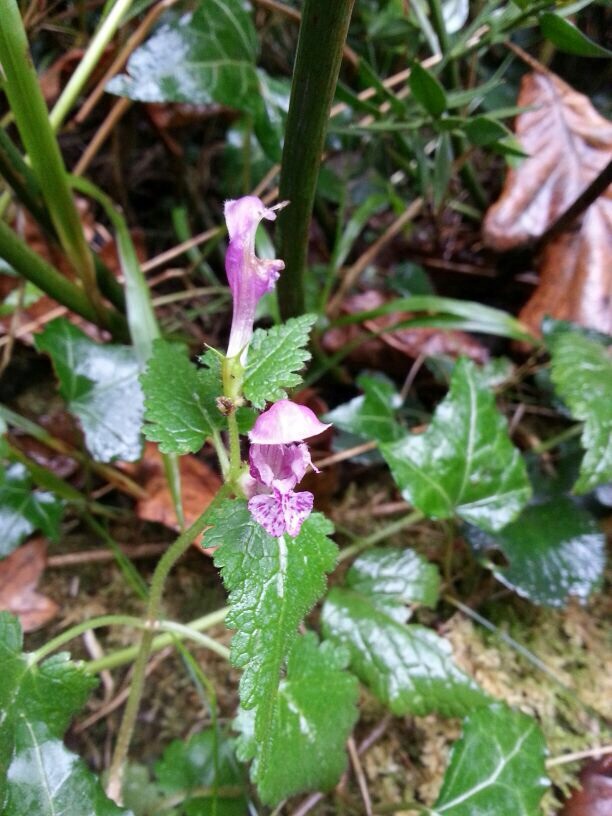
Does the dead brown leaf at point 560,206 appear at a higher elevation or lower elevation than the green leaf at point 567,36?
lower

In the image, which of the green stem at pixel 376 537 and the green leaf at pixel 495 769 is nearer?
the green leaf at pixel 495 769

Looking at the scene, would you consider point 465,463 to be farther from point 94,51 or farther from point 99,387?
point 94,51

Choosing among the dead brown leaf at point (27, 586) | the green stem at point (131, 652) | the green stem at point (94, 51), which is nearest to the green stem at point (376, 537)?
the green stem at point (131, 652)

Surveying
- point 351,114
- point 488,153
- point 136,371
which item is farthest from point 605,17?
point 136,371

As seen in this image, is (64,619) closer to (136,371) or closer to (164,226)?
(136,371)

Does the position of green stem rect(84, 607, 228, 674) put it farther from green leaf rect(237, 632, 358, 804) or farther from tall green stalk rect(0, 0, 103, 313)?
tall green stalk rect(0, 0, 103, 313)

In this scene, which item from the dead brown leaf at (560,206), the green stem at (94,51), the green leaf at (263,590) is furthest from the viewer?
the dead brown leaf at (560,206)

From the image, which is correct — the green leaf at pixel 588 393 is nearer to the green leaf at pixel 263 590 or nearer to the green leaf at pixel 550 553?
the green leaf at pixel 550 553
